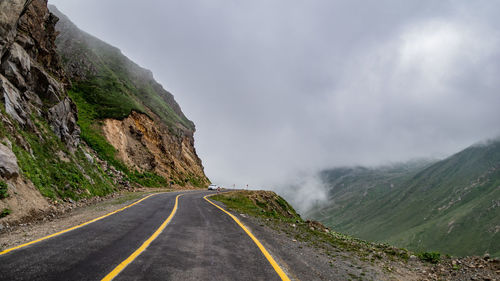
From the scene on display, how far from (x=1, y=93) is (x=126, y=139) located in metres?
28.8

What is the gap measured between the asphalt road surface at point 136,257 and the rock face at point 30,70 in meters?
13.7

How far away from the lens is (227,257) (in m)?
6.32

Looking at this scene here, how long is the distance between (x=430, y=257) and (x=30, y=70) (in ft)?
98.6

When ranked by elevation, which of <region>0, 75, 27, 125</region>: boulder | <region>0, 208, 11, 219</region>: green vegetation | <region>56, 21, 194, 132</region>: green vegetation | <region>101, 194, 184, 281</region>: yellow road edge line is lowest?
<region>0, 208, 11, 219</region>: green vegetation

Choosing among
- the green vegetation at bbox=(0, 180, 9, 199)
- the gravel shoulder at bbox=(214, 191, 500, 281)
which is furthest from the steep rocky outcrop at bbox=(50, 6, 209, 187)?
the gravel shoulder at bbox=(214, 191, 500, 281)

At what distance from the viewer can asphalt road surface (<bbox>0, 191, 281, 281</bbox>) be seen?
15.3 ft

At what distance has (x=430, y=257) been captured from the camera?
920 centimetres

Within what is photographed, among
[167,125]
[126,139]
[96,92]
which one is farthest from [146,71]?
[126,139]

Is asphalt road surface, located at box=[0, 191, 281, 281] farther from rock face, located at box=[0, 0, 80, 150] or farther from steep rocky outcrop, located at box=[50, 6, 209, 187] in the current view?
steep rocky outcrop, located at box=[50, 6, 209, 187]

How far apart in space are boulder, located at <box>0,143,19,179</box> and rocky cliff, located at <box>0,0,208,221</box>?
0.05m

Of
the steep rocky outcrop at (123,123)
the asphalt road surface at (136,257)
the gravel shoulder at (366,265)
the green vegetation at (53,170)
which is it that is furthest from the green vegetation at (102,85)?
the gravel shoulder at (366,265)

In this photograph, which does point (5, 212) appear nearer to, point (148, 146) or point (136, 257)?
point (136, 257)

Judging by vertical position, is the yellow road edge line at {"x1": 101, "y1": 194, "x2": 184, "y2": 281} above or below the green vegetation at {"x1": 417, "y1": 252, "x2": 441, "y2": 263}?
below

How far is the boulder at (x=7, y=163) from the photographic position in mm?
10242
